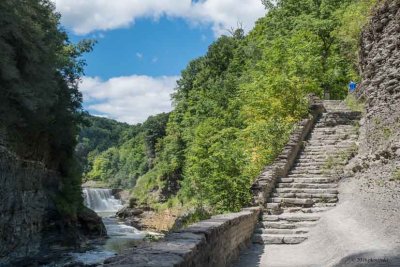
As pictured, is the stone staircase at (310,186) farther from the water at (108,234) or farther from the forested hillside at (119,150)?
the forested hillside at (119,150)

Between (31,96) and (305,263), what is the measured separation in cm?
1439

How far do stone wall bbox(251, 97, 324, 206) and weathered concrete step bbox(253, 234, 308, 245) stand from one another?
4.44 feet

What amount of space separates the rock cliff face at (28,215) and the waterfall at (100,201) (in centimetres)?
2349

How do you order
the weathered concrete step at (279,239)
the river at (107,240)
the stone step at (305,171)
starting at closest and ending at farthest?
the weathered concrete step at (279,239) → the stone step at (305,171) → the river at (107,240)

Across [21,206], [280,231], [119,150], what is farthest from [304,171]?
[119,150]

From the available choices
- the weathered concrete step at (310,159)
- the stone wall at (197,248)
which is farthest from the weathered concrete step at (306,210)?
the weathered concrete step at (310,159)

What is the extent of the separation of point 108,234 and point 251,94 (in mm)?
13929

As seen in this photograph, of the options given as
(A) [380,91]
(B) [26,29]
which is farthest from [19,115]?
(A) [380,91]

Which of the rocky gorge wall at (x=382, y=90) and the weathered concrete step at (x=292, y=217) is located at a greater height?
the rocky gorge wall at (x=382, y=90)

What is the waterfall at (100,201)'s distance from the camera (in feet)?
164

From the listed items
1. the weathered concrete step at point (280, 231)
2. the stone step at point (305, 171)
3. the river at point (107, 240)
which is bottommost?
the river at point (107, 240)

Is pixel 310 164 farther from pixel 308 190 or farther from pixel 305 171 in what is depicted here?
pixel 308 190

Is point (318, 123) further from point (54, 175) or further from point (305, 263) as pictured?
point (54, 175)

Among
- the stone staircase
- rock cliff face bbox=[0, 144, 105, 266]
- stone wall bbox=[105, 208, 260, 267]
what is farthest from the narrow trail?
rock cliff face bbox=[0, 144, 105, 266]
